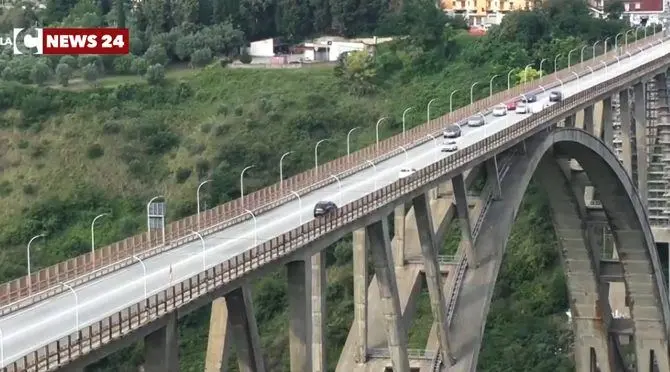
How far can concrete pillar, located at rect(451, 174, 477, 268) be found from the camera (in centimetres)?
4725

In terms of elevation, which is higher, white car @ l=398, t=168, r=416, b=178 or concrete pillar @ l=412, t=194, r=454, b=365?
white car @ l=398, t=168, r=416, b=178

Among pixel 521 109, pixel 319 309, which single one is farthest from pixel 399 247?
pixel 521 109

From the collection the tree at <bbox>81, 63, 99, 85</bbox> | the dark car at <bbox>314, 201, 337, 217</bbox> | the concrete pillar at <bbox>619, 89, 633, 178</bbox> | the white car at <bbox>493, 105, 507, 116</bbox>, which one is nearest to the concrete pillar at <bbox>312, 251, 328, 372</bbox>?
the dark car at <bbox>314, 201, 337, 217</bbox>

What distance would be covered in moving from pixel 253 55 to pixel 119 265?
86.3m

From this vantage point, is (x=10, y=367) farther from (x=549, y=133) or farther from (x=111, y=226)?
(x=111, y=226)

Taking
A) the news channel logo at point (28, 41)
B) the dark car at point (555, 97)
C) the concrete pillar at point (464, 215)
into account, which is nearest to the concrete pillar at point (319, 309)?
the concrete pillar at point (464, 215)

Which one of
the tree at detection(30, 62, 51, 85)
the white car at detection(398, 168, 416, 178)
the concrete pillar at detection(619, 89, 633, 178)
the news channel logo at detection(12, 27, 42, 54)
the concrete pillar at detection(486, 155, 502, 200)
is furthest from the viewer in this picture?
the news channel logo at detection(12, 27, 42, 54)

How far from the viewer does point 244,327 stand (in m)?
32.9

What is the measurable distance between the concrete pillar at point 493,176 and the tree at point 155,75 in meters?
65.6

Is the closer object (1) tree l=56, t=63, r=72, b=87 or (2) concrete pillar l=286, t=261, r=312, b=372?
(2) concrete pillar l=286, t=261, r=312, b=372

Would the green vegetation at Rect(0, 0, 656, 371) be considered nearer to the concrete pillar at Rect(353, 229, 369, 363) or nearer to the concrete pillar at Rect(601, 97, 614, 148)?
the concrete pillar at Rect(601, 97, 614, 148)

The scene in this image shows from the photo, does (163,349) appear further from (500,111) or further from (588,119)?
(500,111)

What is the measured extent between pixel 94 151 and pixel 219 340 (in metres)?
73.4

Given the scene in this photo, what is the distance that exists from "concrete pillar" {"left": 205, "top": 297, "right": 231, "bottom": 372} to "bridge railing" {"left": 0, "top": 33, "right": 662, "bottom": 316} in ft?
16.6
